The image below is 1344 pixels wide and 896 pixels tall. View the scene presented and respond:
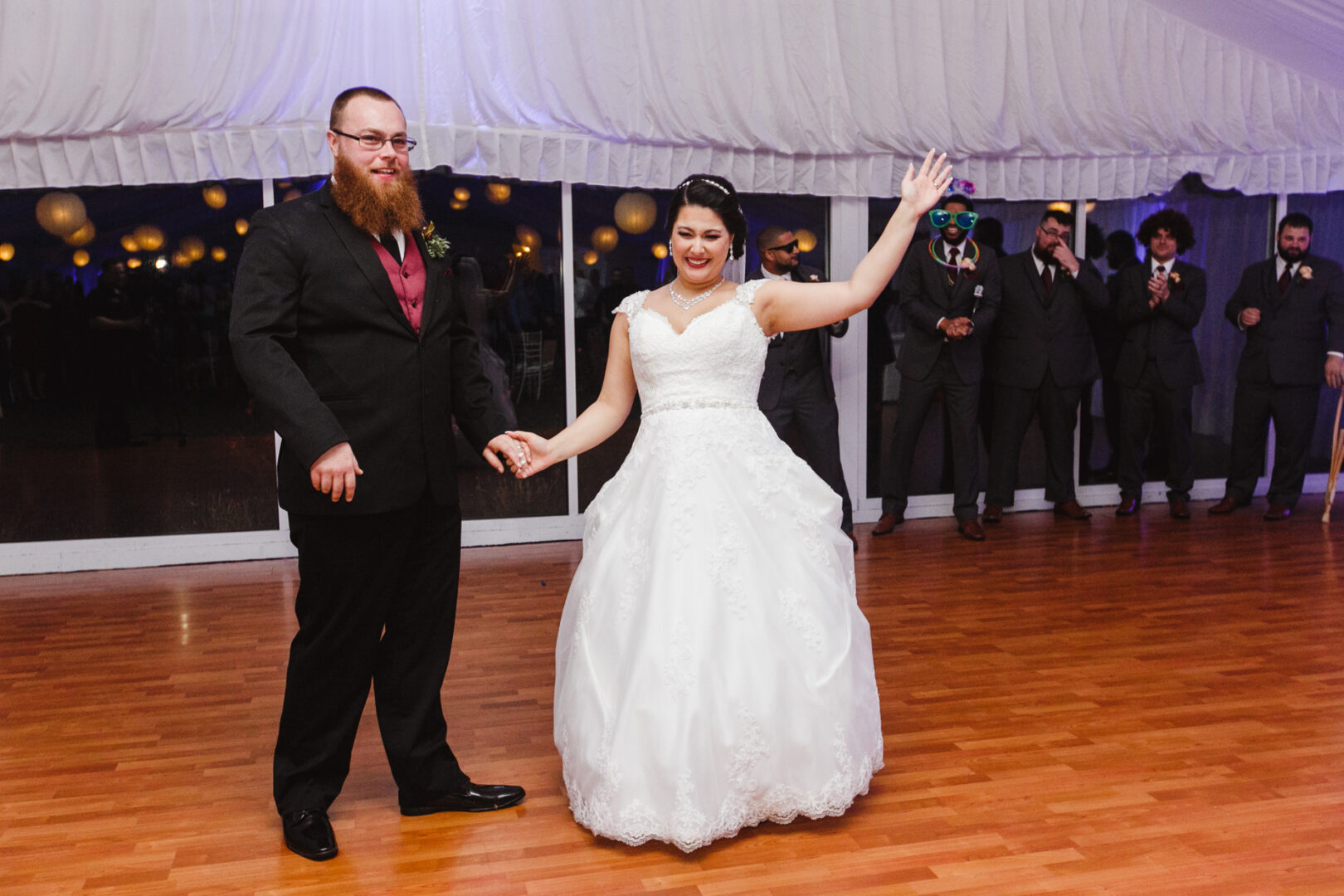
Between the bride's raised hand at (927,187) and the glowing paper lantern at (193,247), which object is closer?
the bride's raised hand at (927,187)

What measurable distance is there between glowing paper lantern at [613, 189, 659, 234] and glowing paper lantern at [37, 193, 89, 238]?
8.64 feet

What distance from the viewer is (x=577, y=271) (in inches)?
239

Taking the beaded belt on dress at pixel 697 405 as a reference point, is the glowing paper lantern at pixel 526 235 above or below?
above

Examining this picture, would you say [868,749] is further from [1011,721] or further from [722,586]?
[1011,721]

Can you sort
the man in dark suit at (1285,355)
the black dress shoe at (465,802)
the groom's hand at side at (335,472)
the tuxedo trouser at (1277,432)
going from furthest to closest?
the tuxedo trouser at (1277,432)
the man in dark suit at (1285,355)
the black dress shoe at (465,802)
the groom's hand at side at (335,472)

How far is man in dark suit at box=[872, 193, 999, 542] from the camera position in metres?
6.07

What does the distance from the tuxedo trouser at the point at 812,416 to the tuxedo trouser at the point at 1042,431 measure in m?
1.32

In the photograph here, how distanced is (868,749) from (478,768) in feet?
3.46

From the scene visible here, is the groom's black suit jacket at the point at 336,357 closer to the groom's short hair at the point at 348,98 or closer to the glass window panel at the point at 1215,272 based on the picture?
the groom's short hair at the point at 348,98

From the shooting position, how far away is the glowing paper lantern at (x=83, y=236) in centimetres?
550

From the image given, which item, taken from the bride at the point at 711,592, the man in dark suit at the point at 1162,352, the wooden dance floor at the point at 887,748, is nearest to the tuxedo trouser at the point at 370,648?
the wooden dance floor at the point at 887,748

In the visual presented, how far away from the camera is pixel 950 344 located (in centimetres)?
612

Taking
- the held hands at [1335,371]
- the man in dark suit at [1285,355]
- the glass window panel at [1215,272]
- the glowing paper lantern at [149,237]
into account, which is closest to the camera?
the glowing paper lantern at [149,237]

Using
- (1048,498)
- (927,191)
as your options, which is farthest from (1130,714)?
(1048,498)
